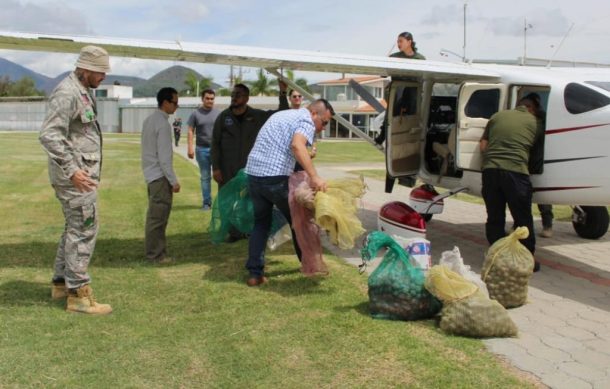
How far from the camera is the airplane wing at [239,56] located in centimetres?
668

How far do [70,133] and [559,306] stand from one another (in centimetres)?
478

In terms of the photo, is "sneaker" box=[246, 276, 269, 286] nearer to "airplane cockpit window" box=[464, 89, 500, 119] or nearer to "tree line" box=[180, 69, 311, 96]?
"airplane cockpit window" box=[464, 89, 500, 119]

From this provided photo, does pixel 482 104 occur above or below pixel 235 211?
above

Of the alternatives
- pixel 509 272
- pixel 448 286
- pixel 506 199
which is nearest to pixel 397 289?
pixel 448 286

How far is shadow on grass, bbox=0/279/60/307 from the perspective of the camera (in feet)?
18.0

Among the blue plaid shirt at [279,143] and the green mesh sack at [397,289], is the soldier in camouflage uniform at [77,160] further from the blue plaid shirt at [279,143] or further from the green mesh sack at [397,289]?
the green mesh sack at [397,289]

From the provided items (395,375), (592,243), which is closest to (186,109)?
(592,243)

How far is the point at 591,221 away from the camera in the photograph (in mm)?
9148

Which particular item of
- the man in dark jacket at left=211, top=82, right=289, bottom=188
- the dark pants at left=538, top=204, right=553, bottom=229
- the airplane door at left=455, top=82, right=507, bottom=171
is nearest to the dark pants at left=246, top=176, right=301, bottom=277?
the man in dark jacket at left=211, top=82, right=289, bottom=188

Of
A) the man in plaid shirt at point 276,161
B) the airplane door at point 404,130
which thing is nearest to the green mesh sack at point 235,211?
the man in plaid shirt at point 276,161

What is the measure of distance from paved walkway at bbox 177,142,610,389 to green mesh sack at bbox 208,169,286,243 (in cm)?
140

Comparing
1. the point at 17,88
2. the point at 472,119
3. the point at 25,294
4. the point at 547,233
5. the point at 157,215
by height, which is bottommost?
the point at 25,294

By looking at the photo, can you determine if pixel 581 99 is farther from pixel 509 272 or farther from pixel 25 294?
pixel 25 294

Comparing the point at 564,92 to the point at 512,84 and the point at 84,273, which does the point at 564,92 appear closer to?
the point at 512,84
